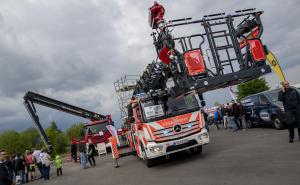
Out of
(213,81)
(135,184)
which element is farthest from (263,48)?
(135,184)

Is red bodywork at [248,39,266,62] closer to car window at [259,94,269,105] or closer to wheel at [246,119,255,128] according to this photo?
car window at [259,94,269,105]

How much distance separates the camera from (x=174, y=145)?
1070 cm

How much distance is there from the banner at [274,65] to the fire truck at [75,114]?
1629 centimetres

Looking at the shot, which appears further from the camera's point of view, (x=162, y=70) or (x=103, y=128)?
(x=103, y=128)

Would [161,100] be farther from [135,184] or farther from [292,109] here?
[292,109]

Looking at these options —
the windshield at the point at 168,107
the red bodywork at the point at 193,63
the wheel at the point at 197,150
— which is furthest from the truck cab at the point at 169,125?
the red bodywork at the point at 193,63

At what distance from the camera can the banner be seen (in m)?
9.58

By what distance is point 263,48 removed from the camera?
30.5 ft

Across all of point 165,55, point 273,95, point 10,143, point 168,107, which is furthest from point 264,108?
point 10,143

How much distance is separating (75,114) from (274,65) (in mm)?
21060

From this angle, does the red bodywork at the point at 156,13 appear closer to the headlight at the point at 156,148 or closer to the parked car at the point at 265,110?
the headlight at the point at 156,148

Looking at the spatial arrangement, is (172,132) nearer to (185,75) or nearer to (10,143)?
(185,75)

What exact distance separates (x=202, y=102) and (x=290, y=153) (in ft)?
12.5

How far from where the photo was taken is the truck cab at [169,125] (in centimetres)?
1066
